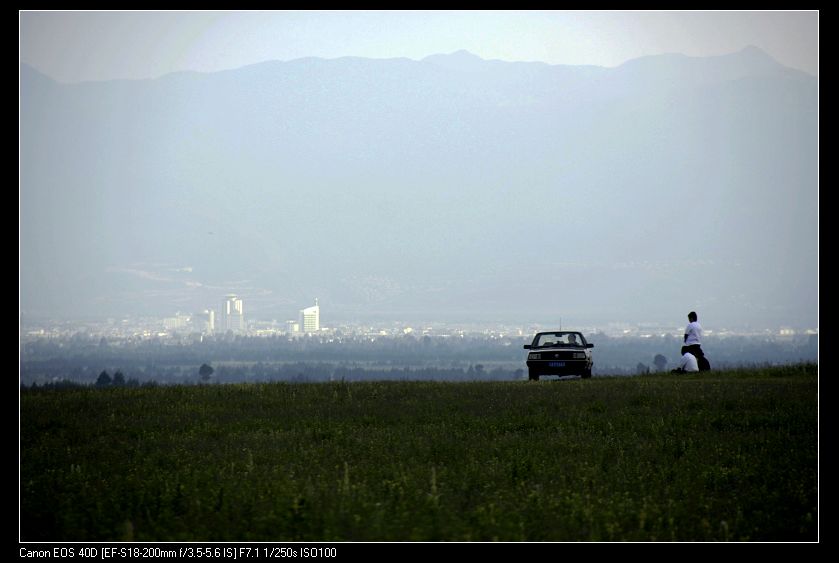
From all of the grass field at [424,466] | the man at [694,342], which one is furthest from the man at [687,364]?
the grass field at [424,466]

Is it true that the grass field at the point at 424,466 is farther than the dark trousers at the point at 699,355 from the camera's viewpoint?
No

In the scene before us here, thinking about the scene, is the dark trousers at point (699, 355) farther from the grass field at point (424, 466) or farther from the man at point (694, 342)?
the grass field at point (424, 466)

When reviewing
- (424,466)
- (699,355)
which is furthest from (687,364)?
(424,466)

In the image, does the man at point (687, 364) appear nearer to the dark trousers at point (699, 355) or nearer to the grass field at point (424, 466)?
the dark trousers at point (699, 355)

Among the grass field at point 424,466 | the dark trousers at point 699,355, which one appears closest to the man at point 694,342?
the dark trousers at point 699,355

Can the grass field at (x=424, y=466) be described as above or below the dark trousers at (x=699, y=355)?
below

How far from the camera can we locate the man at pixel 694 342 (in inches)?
1398

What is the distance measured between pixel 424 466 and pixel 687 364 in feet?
76.2

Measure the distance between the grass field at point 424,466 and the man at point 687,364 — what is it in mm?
9449

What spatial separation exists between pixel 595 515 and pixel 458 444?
5.82 metres
